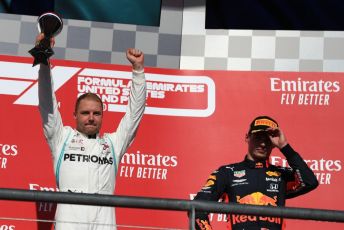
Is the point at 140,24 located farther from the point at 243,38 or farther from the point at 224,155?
the point at 224,155

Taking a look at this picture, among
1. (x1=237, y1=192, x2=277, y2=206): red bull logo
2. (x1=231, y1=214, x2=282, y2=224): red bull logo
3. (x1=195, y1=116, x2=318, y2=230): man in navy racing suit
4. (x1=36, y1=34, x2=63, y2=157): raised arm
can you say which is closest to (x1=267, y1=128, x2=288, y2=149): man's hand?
(x1=195, y1=116, x2=318, y2=230): man in navy racing suit

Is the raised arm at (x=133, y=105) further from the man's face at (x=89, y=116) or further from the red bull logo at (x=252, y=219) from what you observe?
the red bull logo at (x=252, y=219)

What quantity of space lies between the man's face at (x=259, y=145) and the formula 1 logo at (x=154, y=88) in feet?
3.85

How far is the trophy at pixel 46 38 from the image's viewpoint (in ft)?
11.5

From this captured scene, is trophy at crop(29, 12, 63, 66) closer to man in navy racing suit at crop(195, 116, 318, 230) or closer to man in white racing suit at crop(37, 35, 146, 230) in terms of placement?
man in white racing suit at crop(37, 35, 146, 230)

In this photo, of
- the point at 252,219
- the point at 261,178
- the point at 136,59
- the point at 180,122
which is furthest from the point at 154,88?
the point at 252,219

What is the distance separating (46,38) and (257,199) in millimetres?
1214

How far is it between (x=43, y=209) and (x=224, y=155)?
1.15 m

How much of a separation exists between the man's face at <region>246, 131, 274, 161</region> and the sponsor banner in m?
1.10

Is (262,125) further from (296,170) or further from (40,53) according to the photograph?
(40,53)

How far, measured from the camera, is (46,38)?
3582 mm

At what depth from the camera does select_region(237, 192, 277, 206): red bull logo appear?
3.63 metres

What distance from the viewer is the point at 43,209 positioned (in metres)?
4.73

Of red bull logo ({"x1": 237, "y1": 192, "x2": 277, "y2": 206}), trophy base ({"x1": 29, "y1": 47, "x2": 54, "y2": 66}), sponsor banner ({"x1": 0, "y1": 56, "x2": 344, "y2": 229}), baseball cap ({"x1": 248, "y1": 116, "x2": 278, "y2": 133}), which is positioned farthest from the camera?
sponsor banner ({"x1": 0, "y1": 56, "x2": 344, "y2": 229})
